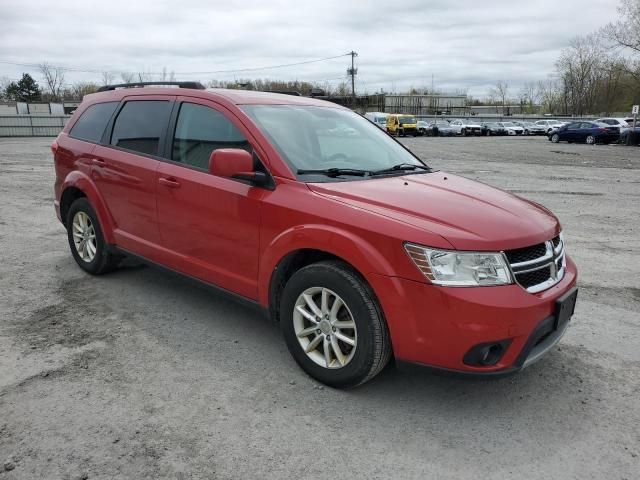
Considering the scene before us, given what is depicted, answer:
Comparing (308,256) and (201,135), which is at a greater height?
(201,135)

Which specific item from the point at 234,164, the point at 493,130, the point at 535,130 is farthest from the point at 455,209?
the point at 535,130

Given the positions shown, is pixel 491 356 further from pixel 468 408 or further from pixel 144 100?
pixel 144 100

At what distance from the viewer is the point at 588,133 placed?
3344 centimetres

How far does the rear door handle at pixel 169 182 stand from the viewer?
4049 millimetres

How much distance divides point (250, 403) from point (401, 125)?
146ft

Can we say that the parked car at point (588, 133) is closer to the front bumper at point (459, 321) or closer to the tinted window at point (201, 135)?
the tinted window at point (201, 135)

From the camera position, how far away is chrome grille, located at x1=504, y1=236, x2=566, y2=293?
9.42ft

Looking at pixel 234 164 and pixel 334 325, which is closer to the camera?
pixel 334 325

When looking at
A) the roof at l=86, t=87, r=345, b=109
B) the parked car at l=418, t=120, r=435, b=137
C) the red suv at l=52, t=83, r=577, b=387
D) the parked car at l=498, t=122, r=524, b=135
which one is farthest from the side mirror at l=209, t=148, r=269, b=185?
the parked car at l=498, t=122, r=524, b=135

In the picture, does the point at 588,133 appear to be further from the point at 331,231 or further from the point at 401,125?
the point at 331,231

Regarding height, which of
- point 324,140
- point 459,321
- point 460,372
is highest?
point 324,140

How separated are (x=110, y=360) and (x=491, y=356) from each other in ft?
8.11

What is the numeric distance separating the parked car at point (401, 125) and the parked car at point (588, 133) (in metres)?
13.1

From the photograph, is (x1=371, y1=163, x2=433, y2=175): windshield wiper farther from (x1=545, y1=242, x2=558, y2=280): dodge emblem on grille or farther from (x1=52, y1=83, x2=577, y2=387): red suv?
(x1=545, y1=242, x2=558, y2=280): dodge emblem on grille
